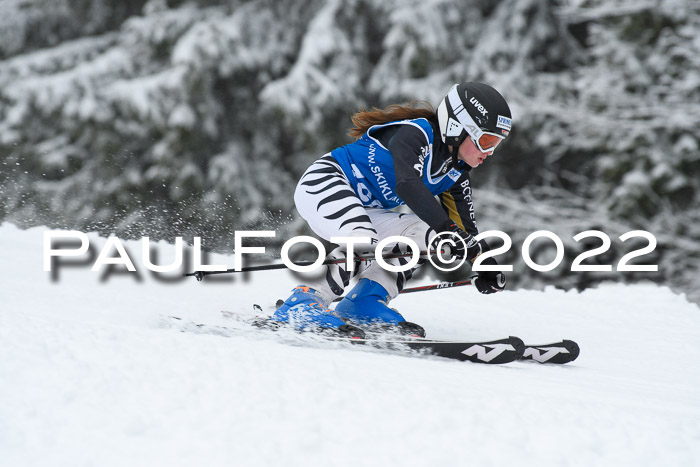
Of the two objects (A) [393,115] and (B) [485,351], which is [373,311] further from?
(A) [393,115]

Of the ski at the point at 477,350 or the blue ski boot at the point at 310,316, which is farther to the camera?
the blue ski boot at the point at 310,316

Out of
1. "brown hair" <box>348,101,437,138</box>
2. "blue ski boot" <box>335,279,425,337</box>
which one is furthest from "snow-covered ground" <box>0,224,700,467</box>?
"brown hair" <box>348,101,437,138</box>

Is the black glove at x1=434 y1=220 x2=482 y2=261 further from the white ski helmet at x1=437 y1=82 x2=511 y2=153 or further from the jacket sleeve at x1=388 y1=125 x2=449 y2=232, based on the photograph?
the white ski helmet at x1=437 y1=82 x2=511 y2=153

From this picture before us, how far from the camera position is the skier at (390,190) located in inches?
117

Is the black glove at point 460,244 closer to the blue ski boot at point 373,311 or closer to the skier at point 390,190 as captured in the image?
the skier at point 390,190

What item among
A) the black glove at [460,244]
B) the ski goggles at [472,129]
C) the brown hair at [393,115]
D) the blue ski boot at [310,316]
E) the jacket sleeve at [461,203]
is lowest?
the blue ski boot at [310,316]

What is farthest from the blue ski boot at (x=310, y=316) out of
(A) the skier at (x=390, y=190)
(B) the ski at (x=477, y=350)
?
(B) the ski at (x=477, y=350)

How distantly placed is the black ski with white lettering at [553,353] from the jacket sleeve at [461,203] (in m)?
0.81

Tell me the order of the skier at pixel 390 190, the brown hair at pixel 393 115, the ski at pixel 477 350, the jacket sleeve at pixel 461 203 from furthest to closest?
the jacket sleeve at pixel 461 203 → the brown hair at pixel 393 115 → the skier at pixel 390 190 → the ski at pixel 477 350

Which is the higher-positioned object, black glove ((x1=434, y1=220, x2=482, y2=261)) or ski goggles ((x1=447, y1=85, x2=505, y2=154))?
ski goggles ((x1=447, y1=85, x2=505, y2=154))

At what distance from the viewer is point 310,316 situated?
3004mm

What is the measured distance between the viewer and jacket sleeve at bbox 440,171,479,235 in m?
3.56

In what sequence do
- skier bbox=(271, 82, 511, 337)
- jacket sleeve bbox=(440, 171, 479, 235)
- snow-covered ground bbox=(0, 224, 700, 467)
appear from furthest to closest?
jacket sleeve bbox=(440, 171, 479, 235), skier bbox=(271, 82, 511, 337), snow-covered ground bbox=(0, 224, 700, 467)

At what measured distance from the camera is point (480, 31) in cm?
980
